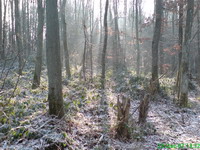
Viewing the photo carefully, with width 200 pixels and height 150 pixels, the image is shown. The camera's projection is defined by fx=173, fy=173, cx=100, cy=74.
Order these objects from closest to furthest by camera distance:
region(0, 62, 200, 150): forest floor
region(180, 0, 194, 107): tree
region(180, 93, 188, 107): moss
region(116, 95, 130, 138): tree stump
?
region(0, 62, 200, 150): forest floor
region(116, 95, 130, 138): tree stump
region(180, 0, 194, 107): tree
region(180, 93, 188, 107): moss

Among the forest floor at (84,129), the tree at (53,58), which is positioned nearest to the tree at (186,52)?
the forest floor at (84,129)

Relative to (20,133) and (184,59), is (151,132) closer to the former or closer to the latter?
(20,133)

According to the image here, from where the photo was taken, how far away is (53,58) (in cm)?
443

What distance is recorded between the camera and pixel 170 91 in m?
10.6

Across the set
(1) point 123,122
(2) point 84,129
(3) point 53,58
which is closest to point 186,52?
(1) point 123,122

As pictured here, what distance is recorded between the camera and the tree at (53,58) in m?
4.38

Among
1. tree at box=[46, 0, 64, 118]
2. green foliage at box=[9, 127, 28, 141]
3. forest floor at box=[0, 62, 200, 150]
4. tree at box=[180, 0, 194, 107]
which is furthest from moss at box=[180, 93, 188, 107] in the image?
green foliage at box=[9, 127, 28, 141]

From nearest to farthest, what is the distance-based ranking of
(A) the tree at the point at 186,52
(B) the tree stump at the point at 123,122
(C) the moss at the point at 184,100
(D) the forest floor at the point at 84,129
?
(D) the forest floor at the point at 84,129 < (B) the tree stump at the point at 123,122 < (A) the tree at the point at 186,52 < (C) the moss at the point at 184,100

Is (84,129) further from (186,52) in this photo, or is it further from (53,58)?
(186,52)

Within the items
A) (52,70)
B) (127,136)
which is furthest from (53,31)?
(127,136)

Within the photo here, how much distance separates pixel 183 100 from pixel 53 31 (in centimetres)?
663

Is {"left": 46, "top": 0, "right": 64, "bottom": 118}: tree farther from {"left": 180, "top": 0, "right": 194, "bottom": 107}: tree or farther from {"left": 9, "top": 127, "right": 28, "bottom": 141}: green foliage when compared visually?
{"left": 180, "top": 0, "right": 194, "bottom": 107}: tree

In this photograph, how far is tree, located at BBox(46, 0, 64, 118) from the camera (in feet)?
14.4

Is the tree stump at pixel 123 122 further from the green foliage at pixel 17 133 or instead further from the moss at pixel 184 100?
the moss at pixel 184 100
